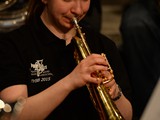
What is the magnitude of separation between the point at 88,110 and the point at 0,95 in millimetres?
309

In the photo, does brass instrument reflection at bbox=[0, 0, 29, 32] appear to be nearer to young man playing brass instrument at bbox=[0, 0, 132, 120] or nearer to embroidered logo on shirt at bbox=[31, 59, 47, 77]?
young man playing brass instrument at bbox=[0, 0, 132, 120]

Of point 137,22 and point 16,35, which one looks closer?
point 16,35

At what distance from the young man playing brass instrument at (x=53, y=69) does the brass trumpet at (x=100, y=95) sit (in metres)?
0.03

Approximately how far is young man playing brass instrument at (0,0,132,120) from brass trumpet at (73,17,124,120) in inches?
1.1

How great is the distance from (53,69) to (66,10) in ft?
0.68

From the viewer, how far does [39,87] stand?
4.53 feet

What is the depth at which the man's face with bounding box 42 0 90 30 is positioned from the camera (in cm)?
135

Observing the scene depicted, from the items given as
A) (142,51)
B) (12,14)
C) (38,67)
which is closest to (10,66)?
(38,67)

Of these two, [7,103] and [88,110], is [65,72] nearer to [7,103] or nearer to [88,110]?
[88,110]

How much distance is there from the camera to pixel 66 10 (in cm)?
135

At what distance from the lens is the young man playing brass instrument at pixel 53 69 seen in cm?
129

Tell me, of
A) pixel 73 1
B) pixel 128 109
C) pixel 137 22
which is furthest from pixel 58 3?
pixel 137 22

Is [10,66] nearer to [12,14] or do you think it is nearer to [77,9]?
[77,9]

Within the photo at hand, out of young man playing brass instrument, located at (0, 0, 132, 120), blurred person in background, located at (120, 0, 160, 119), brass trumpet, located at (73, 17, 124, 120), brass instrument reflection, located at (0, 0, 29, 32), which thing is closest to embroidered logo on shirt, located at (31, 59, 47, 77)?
young man playing brass instrument, located at (0, 0, 132, 120)
